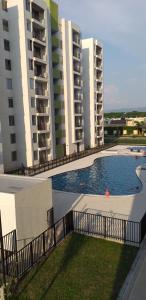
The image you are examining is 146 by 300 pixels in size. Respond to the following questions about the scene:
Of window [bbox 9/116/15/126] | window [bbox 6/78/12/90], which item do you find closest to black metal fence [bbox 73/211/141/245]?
window [bbox 9/116/15/126]

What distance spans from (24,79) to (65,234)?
1140 inches

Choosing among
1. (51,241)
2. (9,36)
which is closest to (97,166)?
(9,36)

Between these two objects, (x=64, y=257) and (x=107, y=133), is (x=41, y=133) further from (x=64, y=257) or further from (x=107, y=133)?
(x=107, y=133)

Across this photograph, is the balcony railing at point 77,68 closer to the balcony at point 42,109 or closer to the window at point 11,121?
the balcony at point 42,109

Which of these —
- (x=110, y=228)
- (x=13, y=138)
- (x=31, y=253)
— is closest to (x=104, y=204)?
(x=110, y=228)

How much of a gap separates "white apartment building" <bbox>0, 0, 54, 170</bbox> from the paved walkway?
30210 mm

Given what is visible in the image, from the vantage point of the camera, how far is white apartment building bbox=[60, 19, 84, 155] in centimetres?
5266

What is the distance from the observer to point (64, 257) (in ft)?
50.1

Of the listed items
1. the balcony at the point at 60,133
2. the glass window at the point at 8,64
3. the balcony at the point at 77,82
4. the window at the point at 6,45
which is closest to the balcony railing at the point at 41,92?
the glass window at the point at 8,64

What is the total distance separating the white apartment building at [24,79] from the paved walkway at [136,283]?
1189 inches

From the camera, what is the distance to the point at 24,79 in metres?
40.8

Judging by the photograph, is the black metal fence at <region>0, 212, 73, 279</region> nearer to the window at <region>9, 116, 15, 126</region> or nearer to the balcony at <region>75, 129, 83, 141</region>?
the window at <region>9, 116, 15, 126</region>

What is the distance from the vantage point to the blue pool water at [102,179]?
101 feet

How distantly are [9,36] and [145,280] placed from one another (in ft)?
127
